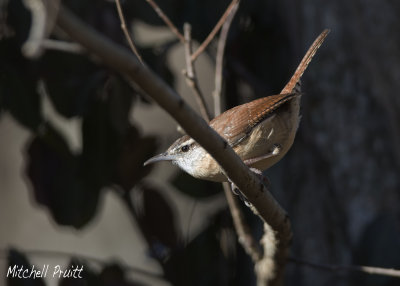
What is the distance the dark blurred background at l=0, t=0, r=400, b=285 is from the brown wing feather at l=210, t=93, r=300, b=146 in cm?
80

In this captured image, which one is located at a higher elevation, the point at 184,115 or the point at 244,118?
the point at 184,115

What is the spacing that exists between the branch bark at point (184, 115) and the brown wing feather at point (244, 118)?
431mm

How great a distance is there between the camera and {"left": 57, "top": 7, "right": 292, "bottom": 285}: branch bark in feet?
3.89

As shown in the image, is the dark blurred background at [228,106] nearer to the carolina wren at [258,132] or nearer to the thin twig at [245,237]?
the thin twig at [245,237]

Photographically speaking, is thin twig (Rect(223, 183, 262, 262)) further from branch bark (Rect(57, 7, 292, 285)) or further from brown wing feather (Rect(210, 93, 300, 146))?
brown wing feather (Rect(210, 93, 300, 146))

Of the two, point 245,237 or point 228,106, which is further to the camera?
point 228,106

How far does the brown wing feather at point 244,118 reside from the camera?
261 centimetres

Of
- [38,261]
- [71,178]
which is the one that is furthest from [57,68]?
A: [38,261]

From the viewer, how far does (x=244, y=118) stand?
8.72ft

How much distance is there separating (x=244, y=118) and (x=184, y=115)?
1162 millimetres
